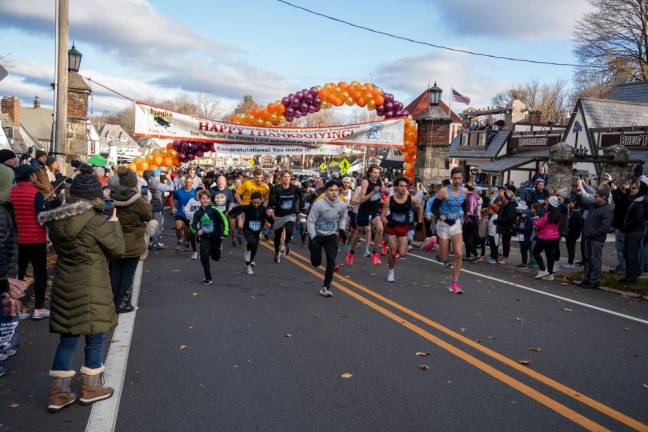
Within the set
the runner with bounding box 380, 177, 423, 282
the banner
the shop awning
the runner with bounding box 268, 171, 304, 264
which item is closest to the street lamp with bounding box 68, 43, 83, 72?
the banner

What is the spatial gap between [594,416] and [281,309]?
4245 millimetres

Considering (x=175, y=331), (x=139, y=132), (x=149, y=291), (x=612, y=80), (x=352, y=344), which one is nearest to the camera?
(x=352, y=344)

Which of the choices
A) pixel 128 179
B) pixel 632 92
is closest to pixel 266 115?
pixel 128 179

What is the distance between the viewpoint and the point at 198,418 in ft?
13.4

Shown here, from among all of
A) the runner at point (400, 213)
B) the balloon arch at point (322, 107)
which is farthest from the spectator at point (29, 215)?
the balloon arch at point (322, 107)

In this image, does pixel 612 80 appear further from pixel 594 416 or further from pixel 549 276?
pixel 594 416

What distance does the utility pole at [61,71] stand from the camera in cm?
1249

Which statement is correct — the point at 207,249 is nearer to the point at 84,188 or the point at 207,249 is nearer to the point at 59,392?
the point at 84,188

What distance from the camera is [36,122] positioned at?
58562mm

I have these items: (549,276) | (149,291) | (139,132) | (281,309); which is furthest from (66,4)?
(549,276)

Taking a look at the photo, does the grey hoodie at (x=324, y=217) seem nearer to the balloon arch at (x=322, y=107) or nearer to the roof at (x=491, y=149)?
the balloon arch at (x=322, y=107)

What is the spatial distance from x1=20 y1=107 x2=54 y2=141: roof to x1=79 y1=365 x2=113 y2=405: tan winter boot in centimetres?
5915

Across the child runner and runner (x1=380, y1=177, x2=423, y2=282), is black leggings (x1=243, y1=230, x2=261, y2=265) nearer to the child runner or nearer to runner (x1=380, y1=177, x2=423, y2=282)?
the child runner

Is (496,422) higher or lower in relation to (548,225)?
lower
